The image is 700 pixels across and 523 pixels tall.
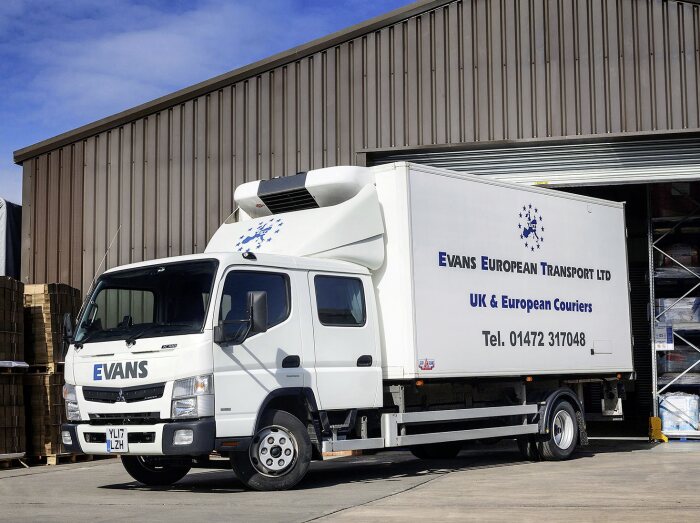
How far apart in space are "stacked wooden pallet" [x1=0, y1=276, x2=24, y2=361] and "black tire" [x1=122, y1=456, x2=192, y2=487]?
13.3ft

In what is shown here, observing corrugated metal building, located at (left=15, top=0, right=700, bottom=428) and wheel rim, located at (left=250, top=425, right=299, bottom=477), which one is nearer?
wheel rim, located at (left=250, top=425, right=299, bottom=477)

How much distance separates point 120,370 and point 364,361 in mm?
2698

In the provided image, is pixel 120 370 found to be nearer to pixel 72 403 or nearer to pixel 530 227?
pixel 72 403

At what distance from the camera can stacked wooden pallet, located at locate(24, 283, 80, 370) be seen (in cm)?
1555

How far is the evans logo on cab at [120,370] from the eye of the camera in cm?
1023

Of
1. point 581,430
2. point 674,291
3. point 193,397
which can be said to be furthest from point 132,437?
point 674,291

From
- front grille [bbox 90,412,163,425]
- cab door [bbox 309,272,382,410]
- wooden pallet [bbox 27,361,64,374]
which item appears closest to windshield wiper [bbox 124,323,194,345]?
front grille [bbox 90,412,163,425]

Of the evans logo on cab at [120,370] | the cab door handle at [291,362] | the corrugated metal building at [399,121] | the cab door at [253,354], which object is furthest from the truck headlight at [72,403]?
the corrugated metal building at [399,121]

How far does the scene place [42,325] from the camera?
51.1ft

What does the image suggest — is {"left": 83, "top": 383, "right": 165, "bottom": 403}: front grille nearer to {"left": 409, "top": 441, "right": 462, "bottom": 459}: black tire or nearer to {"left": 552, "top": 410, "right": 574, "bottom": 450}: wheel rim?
{"left": 409, "top": 441, "right": 462, "bottom": 459}: black tire

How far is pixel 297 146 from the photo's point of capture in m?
17.8

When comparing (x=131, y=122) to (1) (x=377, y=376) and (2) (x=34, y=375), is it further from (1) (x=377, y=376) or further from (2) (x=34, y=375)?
(1) (x=377, y=376)

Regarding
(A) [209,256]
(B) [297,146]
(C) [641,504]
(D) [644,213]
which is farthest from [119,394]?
(D) [644,213]

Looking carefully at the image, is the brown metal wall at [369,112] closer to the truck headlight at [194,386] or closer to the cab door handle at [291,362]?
the cab door handle at [291,362]
